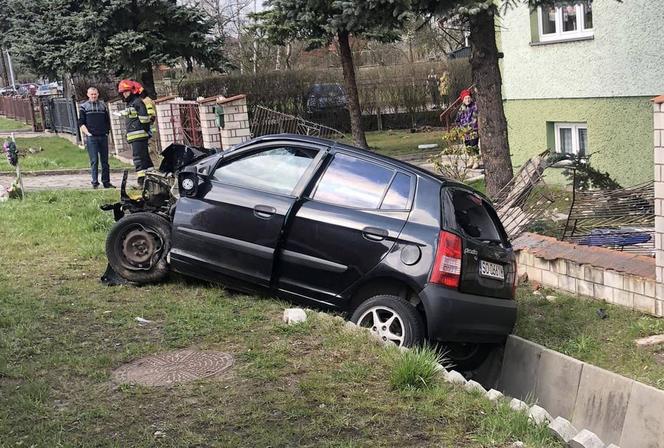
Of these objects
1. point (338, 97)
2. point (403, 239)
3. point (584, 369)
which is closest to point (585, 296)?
point (584, 369)

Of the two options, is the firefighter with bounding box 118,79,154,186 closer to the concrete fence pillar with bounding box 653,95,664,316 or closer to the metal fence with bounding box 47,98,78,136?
the concrete fence pillar with bounding box 653,95,664,316

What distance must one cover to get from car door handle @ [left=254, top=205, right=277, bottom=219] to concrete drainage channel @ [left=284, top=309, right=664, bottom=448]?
810mm

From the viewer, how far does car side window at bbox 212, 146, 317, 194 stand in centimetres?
604

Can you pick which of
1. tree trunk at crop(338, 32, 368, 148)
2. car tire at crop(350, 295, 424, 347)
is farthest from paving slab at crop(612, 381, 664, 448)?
tree trunk at crop(338, 32, 368, 148)

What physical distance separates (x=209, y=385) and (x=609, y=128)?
931cm

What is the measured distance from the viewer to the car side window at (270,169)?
604 centimetres

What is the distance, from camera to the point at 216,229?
610 cm

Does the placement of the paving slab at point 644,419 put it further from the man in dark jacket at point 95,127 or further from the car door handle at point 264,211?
the man in dark jacket at point 95,127

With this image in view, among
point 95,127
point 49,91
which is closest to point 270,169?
point 95,127

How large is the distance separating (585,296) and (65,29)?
20315 mm

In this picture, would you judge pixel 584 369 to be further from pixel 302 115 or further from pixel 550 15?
pixel 302 115

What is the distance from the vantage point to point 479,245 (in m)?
5.41

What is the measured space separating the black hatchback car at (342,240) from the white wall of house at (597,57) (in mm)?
6376

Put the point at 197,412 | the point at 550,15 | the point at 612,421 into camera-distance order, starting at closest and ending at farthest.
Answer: the point at 197,412, the point at 612,421, the point at 550,15
